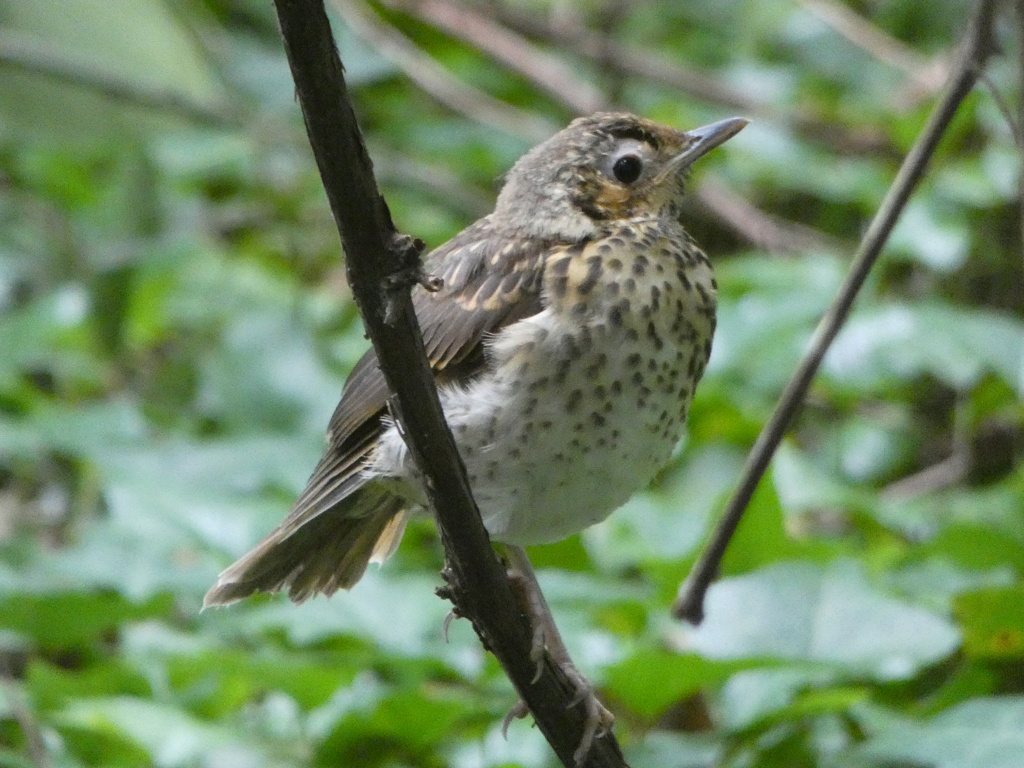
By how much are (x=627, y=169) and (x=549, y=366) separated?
0.55 m

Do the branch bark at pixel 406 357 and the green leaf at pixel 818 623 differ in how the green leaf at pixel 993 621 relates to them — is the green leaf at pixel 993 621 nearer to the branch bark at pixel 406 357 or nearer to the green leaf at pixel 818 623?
the green leaf at pixel 818 623

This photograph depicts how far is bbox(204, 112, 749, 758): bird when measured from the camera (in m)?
2.09

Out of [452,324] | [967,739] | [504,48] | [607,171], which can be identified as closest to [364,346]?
[504,48]

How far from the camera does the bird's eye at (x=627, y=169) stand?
2.45 metres

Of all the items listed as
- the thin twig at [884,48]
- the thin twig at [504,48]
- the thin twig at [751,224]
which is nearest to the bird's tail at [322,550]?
the thin twig at [751,224]

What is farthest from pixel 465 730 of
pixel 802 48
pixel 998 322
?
pixel 802 48

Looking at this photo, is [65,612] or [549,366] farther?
[65,612]

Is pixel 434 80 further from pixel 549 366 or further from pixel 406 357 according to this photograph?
pixel 406 357

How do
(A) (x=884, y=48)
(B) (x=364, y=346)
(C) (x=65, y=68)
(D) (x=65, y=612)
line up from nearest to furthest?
(C) (x=65, y=68) → (D) (x=65, y=612) → (B) (x=364, y=346) → (A) (x=884, y=48)

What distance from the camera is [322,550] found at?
8.36ft

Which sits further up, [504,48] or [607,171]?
[504,48]

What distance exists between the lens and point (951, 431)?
5.31m

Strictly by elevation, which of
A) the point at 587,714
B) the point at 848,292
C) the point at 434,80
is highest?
the point at 434,80

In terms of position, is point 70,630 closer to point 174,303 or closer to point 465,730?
point 465,730
